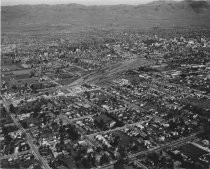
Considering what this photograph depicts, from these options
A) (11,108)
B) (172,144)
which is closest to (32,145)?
(11,108)

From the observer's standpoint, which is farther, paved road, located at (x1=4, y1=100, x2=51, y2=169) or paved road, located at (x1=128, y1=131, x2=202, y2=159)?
paved road, located at (x1=128, y1=131, x2=202, y2=159)

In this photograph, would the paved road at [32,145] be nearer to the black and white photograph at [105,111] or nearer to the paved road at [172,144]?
the black and white photograph at [105,111]

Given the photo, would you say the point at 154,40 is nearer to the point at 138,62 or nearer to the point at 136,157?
the point at 138,62

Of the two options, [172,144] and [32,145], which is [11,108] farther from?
[172,144]

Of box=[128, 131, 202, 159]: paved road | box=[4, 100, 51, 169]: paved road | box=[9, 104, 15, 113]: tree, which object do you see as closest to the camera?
box=[4, 100, 51, 169]: paved road

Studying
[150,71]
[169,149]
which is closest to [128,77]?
[150,71]

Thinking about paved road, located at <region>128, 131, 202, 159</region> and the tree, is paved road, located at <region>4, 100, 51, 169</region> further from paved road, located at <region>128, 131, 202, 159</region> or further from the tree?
paved road, located at <region>128, 131, 202, 159</region>

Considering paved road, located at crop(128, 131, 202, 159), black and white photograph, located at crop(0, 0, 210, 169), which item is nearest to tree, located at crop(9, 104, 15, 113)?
black and white photograph, located at crop(0, 0, 210, 169)

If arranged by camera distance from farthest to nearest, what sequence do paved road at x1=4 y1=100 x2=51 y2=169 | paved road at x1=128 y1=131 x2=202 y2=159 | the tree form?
the tree, paved road at x1=128 y1=131 x2=202 y2=159, paved road at x1=4 y1=100 x2=51 y2=169

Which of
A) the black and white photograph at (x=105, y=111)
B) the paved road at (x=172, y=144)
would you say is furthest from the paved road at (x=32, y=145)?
the paved road at (x=172, y=144)

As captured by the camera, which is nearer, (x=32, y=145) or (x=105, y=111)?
(x=32, y=145)

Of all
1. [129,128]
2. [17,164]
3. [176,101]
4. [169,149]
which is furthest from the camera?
[176,101]
